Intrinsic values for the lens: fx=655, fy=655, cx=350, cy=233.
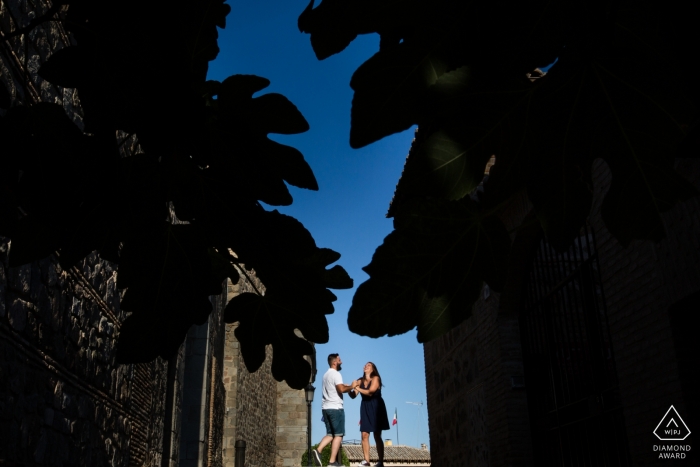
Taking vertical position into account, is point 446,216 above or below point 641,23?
below

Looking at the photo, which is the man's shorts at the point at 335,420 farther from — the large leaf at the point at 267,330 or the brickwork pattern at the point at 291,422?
the brickwork pattern at the point at 291,422

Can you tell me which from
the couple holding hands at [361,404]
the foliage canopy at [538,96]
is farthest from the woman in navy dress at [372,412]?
the foliage canopy at [538,96]

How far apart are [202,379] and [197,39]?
29.8 feet

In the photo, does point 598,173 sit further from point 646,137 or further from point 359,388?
point 359,388

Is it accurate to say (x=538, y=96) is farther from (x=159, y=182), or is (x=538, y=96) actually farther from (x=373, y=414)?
(x=373, y=414)

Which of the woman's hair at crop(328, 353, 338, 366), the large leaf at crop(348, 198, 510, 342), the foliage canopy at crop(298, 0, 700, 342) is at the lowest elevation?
the large leaf at crop(348, 198, 510, 342)

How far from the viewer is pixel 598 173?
16.6ft

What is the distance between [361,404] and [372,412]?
0.76 feet

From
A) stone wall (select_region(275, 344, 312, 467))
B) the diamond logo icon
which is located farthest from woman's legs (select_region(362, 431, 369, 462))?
stone wall (select_region(275, 344, 312, 467))

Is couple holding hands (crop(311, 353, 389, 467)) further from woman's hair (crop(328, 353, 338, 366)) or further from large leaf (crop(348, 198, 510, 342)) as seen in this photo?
large leaf (crop(348, 198, 510, 342))

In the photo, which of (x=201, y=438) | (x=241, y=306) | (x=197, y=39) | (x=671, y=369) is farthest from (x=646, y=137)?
(x=201, y=438)

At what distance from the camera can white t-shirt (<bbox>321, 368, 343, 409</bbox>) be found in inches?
368

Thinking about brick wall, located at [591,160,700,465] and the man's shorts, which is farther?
the man's shorts

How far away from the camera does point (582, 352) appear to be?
611cm
